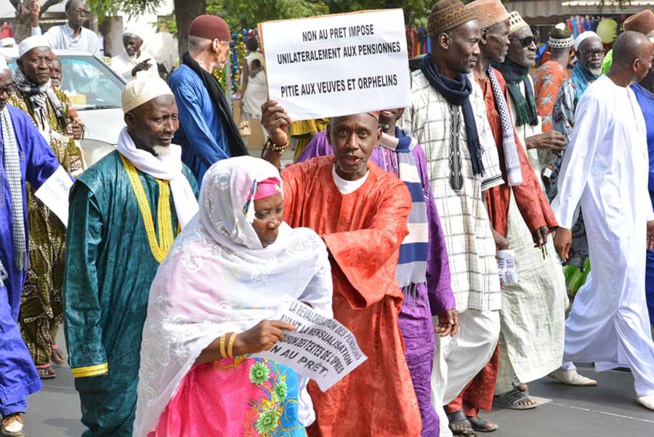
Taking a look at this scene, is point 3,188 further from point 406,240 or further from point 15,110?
point 406,240

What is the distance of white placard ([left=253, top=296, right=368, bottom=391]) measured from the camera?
164 inches

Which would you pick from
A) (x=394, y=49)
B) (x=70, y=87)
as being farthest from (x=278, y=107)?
(x=70, y=87)

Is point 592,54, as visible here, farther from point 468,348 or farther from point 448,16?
point 468,348

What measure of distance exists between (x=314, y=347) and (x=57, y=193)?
3.45 metres

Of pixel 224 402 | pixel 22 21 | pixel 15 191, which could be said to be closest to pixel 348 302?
pixel 224 402

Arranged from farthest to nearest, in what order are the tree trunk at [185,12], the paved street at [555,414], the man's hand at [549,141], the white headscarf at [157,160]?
the tree trunk at [185,12] < the man's hand at [549,141] < the paved street at [555,414] < the white headscarf at [157,160]

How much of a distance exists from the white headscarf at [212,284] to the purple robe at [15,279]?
9.41 feet

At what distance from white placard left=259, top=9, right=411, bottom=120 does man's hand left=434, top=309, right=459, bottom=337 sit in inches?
45.2

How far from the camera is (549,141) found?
26.0 feet

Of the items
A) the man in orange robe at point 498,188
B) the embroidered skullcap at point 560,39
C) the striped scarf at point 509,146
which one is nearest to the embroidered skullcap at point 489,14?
the man in orange robe at point 498,188

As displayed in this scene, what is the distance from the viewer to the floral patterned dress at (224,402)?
431cm

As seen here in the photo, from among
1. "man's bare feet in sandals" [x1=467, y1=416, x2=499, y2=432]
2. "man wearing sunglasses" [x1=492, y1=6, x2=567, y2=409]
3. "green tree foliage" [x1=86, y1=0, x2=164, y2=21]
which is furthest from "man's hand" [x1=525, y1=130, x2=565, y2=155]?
"green tree foliage" [x1=86, y1=0, x2=164, y2=21]

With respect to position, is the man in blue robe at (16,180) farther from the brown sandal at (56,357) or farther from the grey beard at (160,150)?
the grey beard at (160,150)

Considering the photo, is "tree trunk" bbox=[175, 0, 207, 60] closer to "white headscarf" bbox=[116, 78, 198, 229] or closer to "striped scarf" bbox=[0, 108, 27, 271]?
"striped scarf" bbox=[0, 108, 27, 271]
